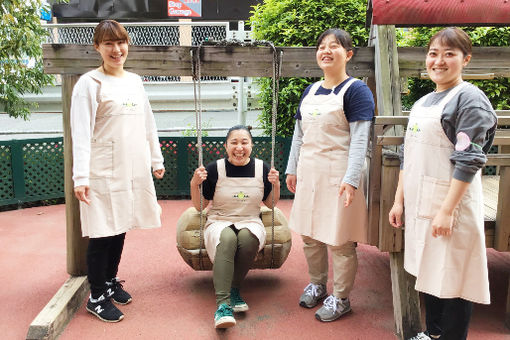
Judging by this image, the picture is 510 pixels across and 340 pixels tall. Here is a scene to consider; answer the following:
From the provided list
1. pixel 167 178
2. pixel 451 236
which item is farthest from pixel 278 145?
pixel 451 236

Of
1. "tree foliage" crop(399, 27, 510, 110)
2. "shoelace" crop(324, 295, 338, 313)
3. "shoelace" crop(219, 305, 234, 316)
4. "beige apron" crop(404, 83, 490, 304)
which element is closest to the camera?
"beige apron" crop(404, 83, 490, 304)

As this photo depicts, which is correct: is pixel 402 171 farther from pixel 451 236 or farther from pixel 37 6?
pixel 37 6

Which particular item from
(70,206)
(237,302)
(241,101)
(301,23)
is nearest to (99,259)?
(70,206)

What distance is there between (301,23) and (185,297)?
4.13 metres

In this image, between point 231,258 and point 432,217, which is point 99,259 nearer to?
point 231,258

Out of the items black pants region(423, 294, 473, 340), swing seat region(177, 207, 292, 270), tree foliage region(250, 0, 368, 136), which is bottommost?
black pants region(423, 294, 473, 340)

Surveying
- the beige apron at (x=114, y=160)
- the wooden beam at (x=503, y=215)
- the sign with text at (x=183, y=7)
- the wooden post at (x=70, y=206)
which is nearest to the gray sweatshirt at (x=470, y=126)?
the wooden beam at (x=503, y=215)

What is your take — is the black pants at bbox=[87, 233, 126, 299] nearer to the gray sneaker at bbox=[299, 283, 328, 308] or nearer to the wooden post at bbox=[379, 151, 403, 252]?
the gray sneaker at bbox=[299, 283, 328, 308]

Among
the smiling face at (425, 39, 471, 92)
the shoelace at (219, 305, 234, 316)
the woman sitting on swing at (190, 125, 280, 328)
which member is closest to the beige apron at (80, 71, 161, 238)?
the woman sitting on swing at (190, 125, 280, 328)

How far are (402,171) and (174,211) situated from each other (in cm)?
411

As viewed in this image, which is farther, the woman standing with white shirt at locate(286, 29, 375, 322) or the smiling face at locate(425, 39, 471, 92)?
the woman standing with white shirt at locate(286, 29, 375, 322)

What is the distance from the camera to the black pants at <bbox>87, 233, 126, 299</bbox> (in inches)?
124

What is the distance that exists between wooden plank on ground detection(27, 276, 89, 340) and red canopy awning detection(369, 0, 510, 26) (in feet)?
10.3

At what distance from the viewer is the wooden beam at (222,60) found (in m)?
3.50
